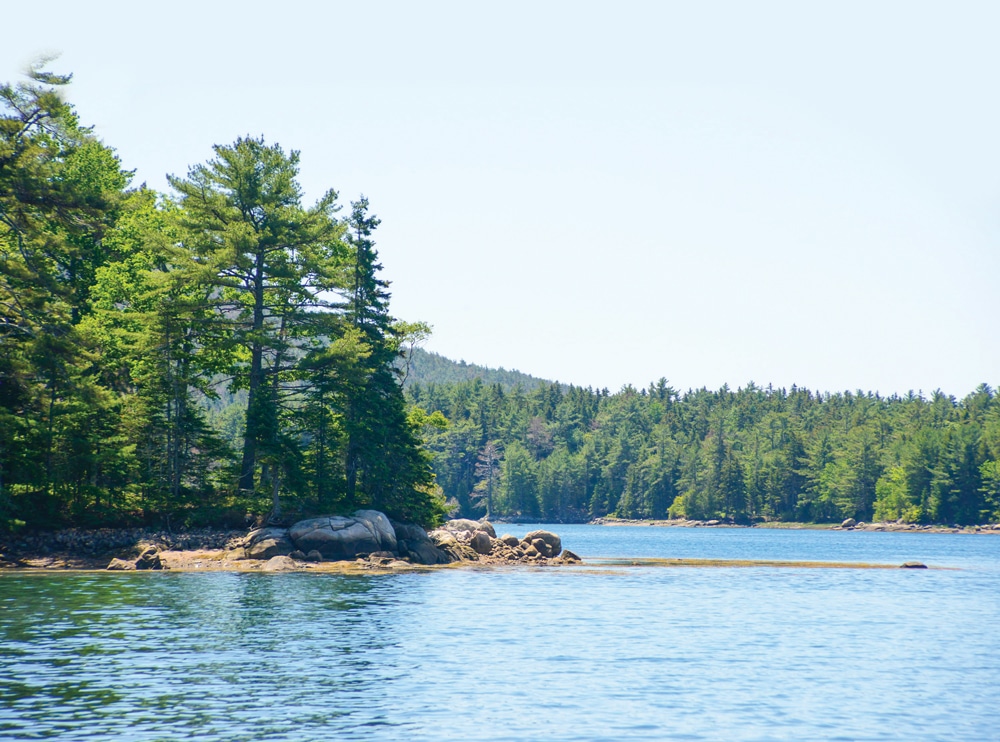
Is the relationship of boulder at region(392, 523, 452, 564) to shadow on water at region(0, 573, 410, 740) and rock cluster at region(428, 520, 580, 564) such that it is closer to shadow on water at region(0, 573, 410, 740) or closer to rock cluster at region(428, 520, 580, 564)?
rock cluster at region(428, 520, 580, 564)

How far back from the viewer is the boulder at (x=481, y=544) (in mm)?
59625

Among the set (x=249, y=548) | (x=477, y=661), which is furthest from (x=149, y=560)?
(x=477, y=661)

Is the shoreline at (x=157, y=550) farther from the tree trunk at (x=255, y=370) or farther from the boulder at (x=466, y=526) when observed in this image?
the boulder at (x=466, y=526)

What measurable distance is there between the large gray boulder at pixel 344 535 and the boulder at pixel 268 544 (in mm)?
469

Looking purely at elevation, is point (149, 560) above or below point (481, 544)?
below

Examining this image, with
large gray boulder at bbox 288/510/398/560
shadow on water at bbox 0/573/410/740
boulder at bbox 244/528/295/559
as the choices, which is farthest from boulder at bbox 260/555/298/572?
shadow on water at bbox 0/573/410/740

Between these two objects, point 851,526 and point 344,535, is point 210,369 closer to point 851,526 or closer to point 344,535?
point 344,535

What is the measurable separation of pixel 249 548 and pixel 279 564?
2687 millimetres

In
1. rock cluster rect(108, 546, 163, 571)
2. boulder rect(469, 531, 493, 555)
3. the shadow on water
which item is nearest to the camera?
the shadow on water

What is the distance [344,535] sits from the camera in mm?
51625

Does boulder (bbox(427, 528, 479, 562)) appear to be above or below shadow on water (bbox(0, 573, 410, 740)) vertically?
above

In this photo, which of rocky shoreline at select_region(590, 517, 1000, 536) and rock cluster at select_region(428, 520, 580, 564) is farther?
rocky shoreline at select_region(590, 517, 1000, 536)

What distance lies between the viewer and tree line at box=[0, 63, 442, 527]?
49.6m

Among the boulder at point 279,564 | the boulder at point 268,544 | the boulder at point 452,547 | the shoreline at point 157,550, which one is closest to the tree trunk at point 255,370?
the shoreline at point 157,550
